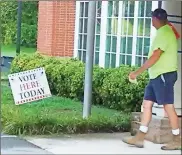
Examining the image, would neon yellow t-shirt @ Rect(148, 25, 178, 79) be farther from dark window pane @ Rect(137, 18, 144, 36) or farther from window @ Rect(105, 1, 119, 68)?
window @ Rect(105, 1, 119, 68)

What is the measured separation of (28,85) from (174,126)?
3834 mm

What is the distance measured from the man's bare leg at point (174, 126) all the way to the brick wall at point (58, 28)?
8282mm

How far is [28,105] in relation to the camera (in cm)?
1187

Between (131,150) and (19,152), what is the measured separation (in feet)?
4.62

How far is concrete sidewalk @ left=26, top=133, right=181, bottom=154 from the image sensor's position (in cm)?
705

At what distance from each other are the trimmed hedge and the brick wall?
2.29 feet

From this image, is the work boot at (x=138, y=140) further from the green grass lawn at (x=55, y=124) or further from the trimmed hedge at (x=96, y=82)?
the trimmed hedge at (x=96, y=82)

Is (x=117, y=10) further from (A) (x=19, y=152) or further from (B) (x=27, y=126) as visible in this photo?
(A) (x=19, y=152)

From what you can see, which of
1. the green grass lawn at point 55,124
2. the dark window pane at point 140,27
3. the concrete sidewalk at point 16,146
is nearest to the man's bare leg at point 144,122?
the concrete sidewalk at point 16,146

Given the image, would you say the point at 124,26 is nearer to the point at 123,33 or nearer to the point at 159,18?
the point at 123,33

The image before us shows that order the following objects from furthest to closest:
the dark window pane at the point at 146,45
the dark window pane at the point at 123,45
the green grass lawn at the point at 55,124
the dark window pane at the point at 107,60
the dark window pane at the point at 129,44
Answer: the dark window pane at the point at 107,60 < the dark window pane at the point at 123,45 < the dark window pane at the point at 129,44 < the dark window pane at the point at 146,45 < the green grass lawn at the point at 55,124

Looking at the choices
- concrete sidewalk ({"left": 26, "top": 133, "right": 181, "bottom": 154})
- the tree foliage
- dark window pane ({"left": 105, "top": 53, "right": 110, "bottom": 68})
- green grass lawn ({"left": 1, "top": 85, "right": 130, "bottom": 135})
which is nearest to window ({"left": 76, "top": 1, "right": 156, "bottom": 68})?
dark window pane ({"left": 105, "top": 53, "right": 110, "bottom": 68})

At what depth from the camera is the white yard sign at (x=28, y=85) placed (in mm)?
10039

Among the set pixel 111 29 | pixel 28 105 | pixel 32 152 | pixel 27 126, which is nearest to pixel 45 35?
pixel 111 29
